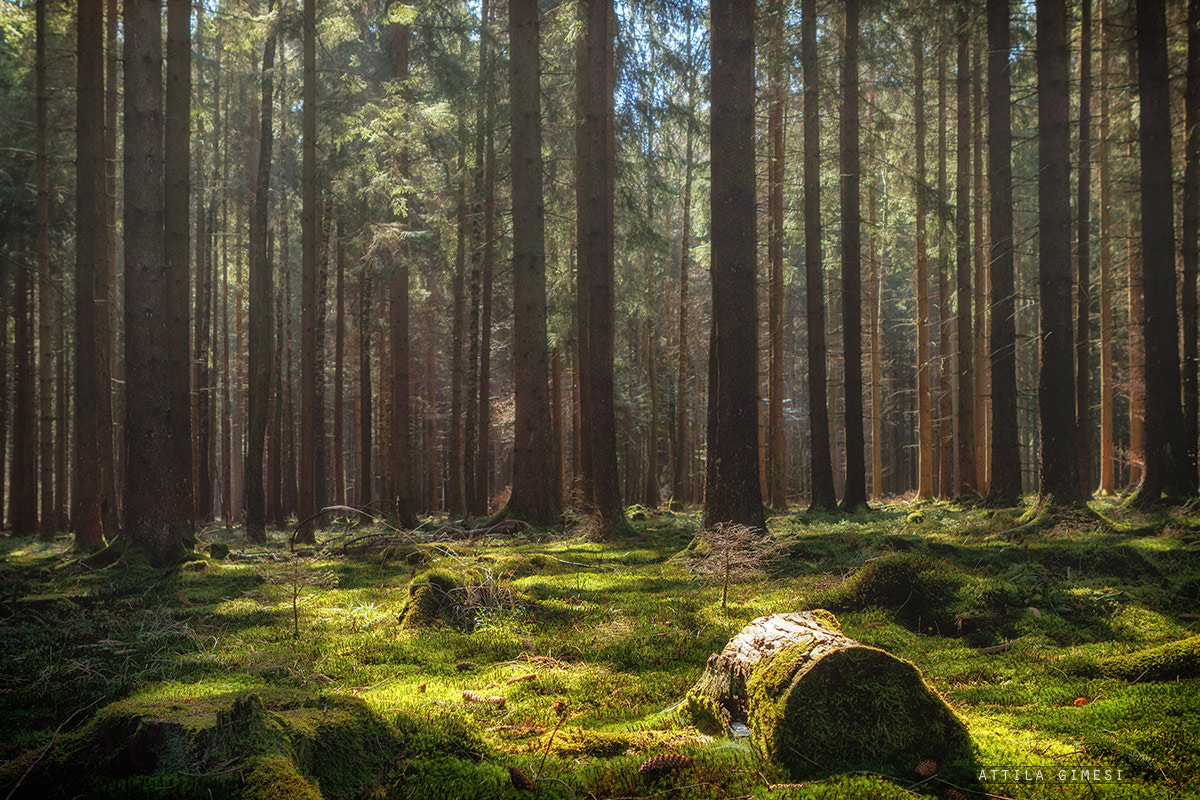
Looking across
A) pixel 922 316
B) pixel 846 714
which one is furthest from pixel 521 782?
pixel 922 316

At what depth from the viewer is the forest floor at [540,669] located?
261 centimetres

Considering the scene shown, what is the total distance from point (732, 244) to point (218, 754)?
7428mm

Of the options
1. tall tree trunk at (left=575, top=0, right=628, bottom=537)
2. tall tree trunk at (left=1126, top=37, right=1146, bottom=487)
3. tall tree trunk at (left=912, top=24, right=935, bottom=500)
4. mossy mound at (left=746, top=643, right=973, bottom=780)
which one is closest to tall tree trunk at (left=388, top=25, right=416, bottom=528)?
tall tree trunk at (left=575, top=0, right=628, bottom=537)

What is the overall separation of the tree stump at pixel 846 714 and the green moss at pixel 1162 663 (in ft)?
5.50

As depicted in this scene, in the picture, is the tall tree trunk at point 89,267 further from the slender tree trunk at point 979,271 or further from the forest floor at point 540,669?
the slender tree trunk at point 979,271

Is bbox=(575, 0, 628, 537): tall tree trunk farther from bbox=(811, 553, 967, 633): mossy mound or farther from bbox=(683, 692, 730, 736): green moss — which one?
bbox=(683, 692, 730, 736): green moss

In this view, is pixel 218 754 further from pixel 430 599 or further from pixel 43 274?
pixel 43 274

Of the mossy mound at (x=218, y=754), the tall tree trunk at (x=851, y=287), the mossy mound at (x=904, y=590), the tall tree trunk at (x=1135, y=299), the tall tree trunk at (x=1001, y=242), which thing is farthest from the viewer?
the tall tree trunk at (x=1135, y=299)

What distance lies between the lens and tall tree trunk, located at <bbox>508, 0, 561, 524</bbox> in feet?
38.5

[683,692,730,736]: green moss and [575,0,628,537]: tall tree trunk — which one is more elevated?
[575,0,628,537]: tall tree trunk

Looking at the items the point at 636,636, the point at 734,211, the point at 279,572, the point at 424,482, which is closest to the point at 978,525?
the point at 734,211

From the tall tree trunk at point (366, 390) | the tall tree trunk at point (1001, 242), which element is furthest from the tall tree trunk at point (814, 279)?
the tall tree trunk at point (366, 390)

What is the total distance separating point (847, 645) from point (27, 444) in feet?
71.8

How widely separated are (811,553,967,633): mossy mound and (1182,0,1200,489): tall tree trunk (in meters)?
9.20
